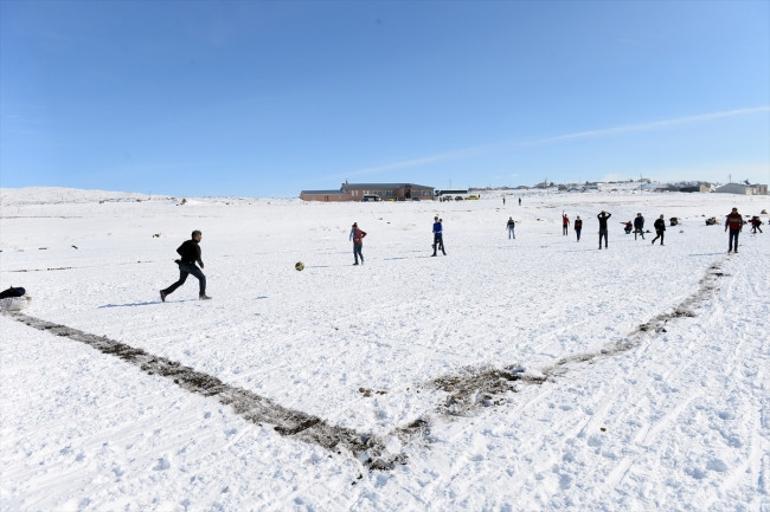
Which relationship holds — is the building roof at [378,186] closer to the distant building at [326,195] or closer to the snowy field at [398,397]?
the distant building at [326,195]

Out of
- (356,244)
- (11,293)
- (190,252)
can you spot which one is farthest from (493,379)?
(356,244)

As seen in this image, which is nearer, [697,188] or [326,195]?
[326,195]

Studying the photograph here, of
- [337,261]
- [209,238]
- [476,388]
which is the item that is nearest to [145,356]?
[476,388]

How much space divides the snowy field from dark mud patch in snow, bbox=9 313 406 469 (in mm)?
27

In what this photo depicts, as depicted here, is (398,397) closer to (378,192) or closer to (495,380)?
(495,380)

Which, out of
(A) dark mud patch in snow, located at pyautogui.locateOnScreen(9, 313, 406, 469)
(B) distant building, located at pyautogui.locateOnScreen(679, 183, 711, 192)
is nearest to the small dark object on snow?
(A) dark mud patch in snow, located at pyautogui.locateOnScreen(9, 313, 406, 469)

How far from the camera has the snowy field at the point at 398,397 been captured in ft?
12.6

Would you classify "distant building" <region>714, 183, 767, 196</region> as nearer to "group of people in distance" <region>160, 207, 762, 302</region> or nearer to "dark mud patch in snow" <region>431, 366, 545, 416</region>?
"group of people in distance" <region>160, 207, 762, 302</region>

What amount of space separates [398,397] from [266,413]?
1.48 metres

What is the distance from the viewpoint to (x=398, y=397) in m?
5.58

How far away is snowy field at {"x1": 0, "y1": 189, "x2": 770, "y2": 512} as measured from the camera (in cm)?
384

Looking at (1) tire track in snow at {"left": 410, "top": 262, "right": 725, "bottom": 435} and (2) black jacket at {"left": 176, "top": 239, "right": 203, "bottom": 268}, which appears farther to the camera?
(2) black jacket at {"left": 176, "top": 239, "right": 203, "bottom": 268}

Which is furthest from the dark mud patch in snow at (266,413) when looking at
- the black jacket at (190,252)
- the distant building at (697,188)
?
the distant building at (697,188)

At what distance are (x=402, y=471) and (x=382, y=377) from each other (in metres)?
2.18
